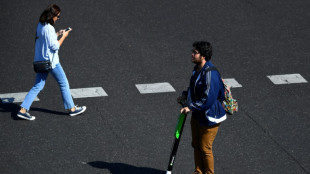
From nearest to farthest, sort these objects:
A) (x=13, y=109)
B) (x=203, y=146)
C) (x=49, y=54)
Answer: (x=203, y=146) < (x=49, y=54) < (x=13, y=109)

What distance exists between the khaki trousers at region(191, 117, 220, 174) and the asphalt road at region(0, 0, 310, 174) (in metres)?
0.39

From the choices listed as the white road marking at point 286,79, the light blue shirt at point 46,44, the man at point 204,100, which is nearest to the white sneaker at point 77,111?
the light blue shirt at point 46,44

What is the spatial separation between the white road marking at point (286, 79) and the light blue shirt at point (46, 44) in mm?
4137

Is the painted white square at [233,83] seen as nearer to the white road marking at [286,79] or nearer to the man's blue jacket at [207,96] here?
the white road marking at [286,79]

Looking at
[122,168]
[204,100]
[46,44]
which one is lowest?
[122,168]

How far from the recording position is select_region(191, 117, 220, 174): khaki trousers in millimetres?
7266

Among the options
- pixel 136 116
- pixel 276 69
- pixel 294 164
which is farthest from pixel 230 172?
pixel 276 69

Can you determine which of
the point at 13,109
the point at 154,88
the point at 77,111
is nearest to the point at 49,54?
the point at 77,111

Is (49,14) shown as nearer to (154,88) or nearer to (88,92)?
(88,92)

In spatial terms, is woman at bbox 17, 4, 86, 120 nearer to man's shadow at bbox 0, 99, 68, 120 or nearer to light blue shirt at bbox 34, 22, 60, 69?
light blue shirt at bbox 34, 22, 60, 69

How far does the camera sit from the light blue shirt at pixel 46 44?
879 centimetres

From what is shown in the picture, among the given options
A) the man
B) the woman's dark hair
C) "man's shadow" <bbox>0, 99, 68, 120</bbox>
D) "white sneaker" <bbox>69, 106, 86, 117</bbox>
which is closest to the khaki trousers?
the man

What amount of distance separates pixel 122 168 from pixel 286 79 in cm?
424

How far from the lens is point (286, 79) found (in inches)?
421
